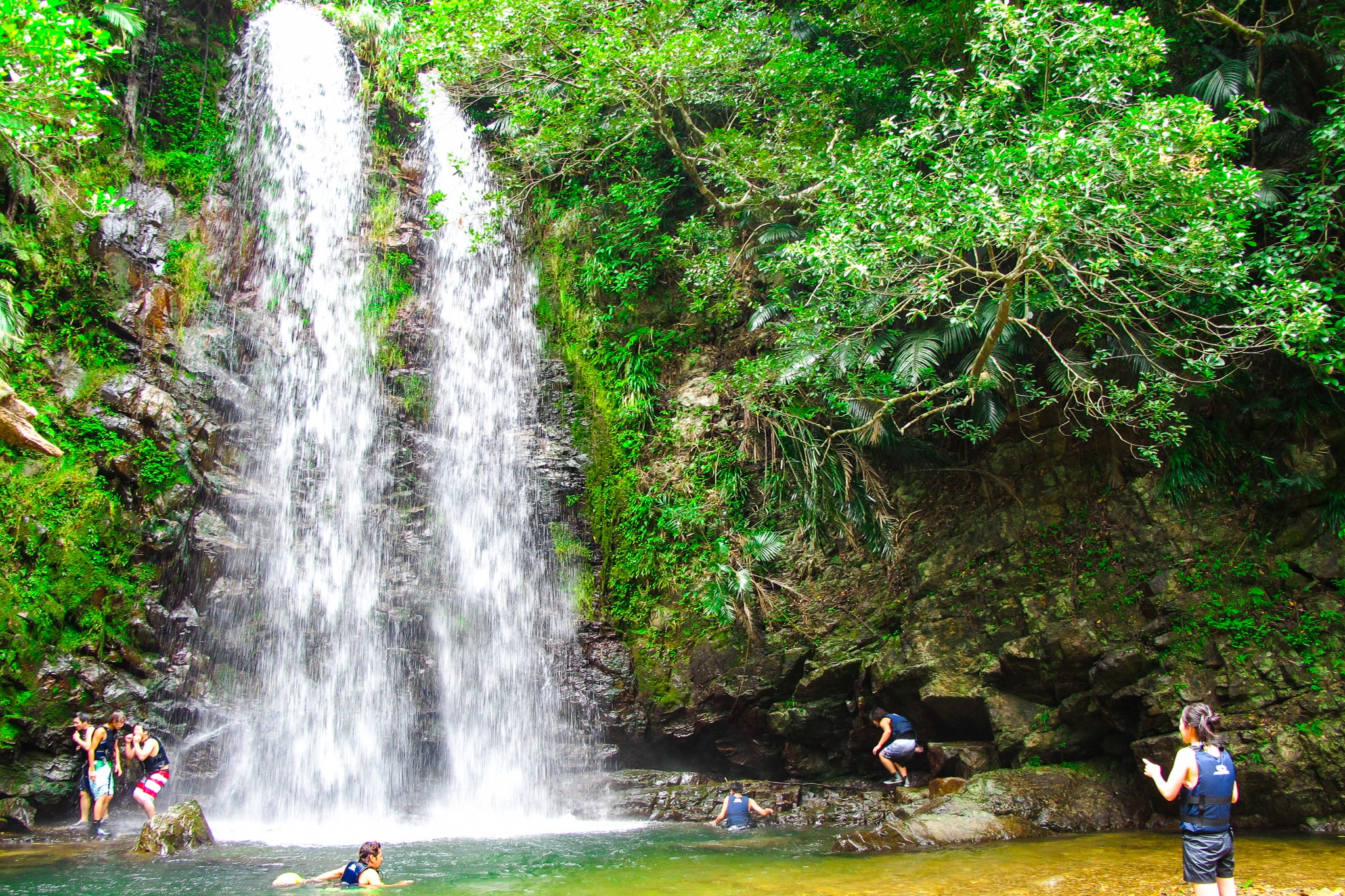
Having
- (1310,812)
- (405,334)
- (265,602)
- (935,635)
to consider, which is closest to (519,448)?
(405,334)

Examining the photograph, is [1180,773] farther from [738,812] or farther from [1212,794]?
[738,812]

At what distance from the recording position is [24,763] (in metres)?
10.1

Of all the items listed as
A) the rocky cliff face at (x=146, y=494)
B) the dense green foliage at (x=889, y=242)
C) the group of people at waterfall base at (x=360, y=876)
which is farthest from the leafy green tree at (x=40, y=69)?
the group of people at waterfall base at (x=360, y=876)

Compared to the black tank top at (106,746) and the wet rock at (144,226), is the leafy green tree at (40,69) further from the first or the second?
the black tank top at (106,746)

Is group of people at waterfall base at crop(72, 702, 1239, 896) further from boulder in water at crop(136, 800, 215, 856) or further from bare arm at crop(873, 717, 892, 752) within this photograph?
boulder in water at crop(136, 800, 215, 856)

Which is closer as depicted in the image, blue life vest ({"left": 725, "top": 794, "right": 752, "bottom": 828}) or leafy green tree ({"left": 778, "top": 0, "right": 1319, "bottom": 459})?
leafy green tree ({"left": 778, "top": 0, "right": 1319, "bottom": 459})

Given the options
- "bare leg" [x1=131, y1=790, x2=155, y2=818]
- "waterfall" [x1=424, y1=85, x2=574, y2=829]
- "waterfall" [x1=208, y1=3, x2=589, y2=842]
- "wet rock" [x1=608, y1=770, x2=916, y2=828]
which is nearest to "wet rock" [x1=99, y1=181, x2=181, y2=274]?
"waterfall" [x1=208, y1=3, x2=589, y2=842]

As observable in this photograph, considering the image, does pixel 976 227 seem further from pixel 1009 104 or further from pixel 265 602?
pixel 265 602

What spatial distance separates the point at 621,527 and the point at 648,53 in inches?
312

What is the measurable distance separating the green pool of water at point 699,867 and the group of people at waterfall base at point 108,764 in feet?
2.41

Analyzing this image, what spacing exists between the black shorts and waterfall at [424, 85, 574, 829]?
871cm

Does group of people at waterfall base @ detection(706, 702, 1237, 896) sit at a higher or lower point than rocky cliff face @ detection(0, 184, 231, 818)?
lower

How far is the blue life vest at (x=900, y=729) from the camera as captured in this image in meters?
10.8

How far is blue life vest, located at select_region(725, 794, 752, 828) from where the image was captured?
1010cm
